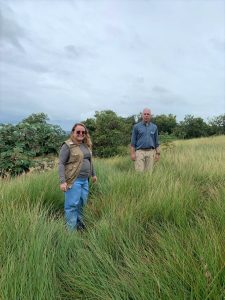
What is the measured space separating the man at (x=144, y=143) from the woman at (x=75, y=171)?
2.82 metres

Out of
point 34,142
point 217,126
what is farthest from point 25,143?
point 217,126

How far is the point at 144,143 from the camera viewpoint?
835 centimetres

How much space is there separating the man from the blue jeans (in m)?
2.82

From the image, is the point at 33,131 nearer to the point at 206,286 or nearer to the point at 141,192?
the point at 141,192

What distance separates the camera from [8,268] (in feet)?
9.59

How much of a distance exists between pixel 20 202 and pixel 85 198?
984 mm

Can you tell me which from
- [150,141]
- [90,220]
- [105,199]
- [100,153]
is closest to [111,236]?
[90,220]

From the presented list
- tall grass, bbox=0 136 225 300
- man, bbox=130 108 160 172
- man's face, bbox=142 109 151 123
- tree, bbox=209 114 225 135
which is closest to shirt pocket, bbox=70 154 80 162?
tall grass, bbox=0 136 225 300

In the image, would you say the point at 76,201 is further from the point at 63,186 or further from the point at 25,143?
the point at 25,143

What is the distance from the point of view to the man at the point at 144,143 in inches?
328

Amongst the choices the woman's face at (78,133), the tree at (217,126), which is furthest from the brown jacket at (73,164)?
the tree at (217,126)

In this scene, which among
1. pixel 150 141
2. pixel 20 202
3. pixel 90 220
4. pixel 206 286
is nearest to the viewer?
pixel 206 286

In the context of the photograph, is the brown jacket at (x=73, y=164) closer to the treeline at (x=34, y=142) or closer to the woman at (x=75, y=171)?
the woman at (x=75, y=171)

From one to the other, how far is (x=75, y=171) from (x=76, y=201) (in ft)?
1.51
